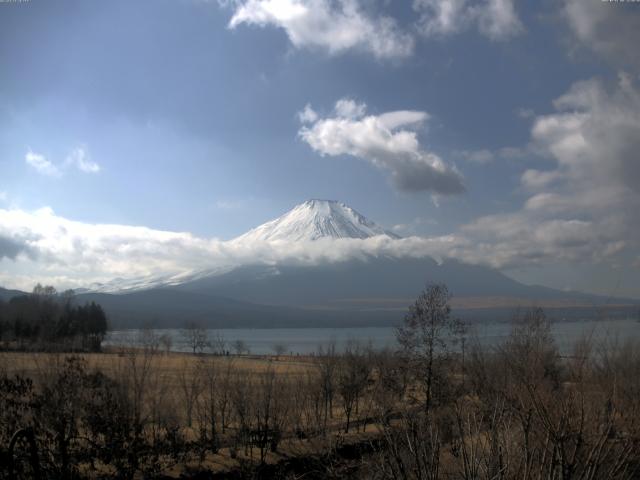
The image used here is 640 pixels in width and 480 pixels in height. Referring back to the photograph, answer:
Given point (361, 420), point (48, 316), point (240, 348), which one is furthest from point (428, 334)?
point (240, 348)

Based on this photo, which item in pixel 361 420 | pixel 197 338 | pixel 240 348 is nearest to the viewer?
pixel 361 420

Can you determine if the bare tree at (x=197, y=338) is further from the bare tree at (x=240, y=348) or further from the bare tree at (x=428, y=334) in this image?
the bare tree at (x=428, y=334)

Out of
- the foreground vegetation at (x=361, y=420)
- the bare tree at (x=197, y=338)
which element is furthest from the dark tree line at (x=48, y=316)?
the foreground vegetation at (x=361, y=420)

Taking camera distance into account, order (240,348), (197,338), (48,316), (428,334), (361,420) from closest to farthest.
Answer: (361,420)
(428,334)
(48,316)
(240,348)
(197,338)

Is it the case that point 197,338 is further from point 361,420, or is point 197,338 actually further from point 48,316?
point 361,420

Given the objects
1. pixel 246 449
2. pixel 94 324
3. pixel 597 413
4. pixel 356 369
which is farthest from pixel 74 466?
pixel 94 324

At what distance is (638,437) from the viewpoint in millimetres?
7273

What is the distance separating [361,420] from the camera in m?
28.8

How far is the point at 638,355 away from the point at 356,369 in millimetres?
22119

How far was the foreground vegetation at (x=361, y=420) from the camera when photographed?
21.7 feet

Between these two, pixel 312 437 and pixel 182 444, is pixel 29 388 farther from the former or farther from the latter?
pixel 312 437

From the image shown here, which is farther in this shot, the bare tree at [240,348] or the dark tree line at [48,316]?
the bare tree at [240,348]

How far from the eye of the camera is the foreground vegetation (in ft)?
21.7

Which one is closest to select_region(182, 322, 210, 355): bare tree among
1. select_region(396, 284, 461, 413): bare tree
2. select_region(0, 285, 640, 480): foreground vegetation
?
select_region(396, 284, 461, 413): bare tree
